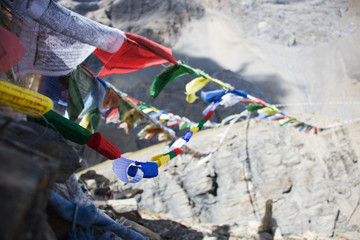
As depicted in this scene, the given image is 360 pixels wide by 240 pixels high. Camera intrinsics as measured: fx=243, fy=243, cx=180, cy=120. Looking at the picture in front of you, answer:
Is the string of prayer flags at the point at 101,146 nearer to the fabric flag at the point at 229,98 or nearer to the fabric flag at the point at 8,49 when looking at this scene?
the fabric flag at the point at 8,49

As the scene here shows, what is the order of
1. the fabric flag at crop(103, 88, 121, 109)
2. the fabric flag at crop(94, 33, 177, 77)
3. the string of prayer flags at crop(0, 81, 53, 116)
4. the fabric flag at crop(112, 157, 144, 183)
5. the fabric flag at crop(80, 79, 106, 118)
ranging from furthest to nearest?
the fabric flag at crop(103, 88, 121, 109) → the fabric flag at crop(80, 79, 106, 118) → the fabric flag at crop(94, 33, 177, 77) → the fabric flag at crop(112, 157, 144, 183) → the string of prayer flags at crop(0, 81, 53, 116)

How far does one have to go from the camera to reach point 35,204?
0.75 m

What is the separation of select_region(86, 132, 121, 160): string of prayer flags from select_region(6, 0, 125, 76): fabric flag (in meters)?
0.84

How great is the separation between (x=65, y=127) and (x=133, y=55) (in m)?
1.43

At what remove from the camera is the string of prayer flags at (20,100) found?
124cm

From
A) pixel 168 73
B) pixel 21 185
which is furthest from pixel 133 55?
pixel 21 185

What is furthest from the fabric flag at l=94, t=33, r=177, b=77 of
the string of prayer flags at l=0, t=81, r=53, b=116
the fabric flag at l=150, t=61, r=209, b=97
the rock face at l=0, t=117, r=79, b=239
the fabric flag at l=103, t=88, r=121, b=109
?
the rock face at l=0, t=117, r=79, b=239

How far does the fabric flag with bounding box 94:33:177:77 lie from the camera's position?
8.82 ft

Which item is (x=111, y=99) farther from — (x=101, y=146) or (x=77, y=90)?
(x=101, y=146)

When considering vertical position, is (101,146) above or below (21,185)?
above

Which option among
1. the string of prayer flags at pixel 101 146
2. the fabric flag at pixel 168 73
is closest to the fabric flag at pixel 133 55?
the fabric flag at pixel 168 73

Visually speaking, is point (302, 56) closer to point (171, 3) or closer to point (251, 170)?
point (171, 3)

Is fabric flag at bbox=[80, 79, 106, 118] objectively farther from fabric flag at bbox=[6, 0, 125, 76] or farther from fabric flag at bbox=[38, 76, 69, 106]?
fabric flag at bbox=[6, 0, 125, 76]

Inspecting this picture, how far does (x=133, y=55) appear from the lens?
2.83 m
